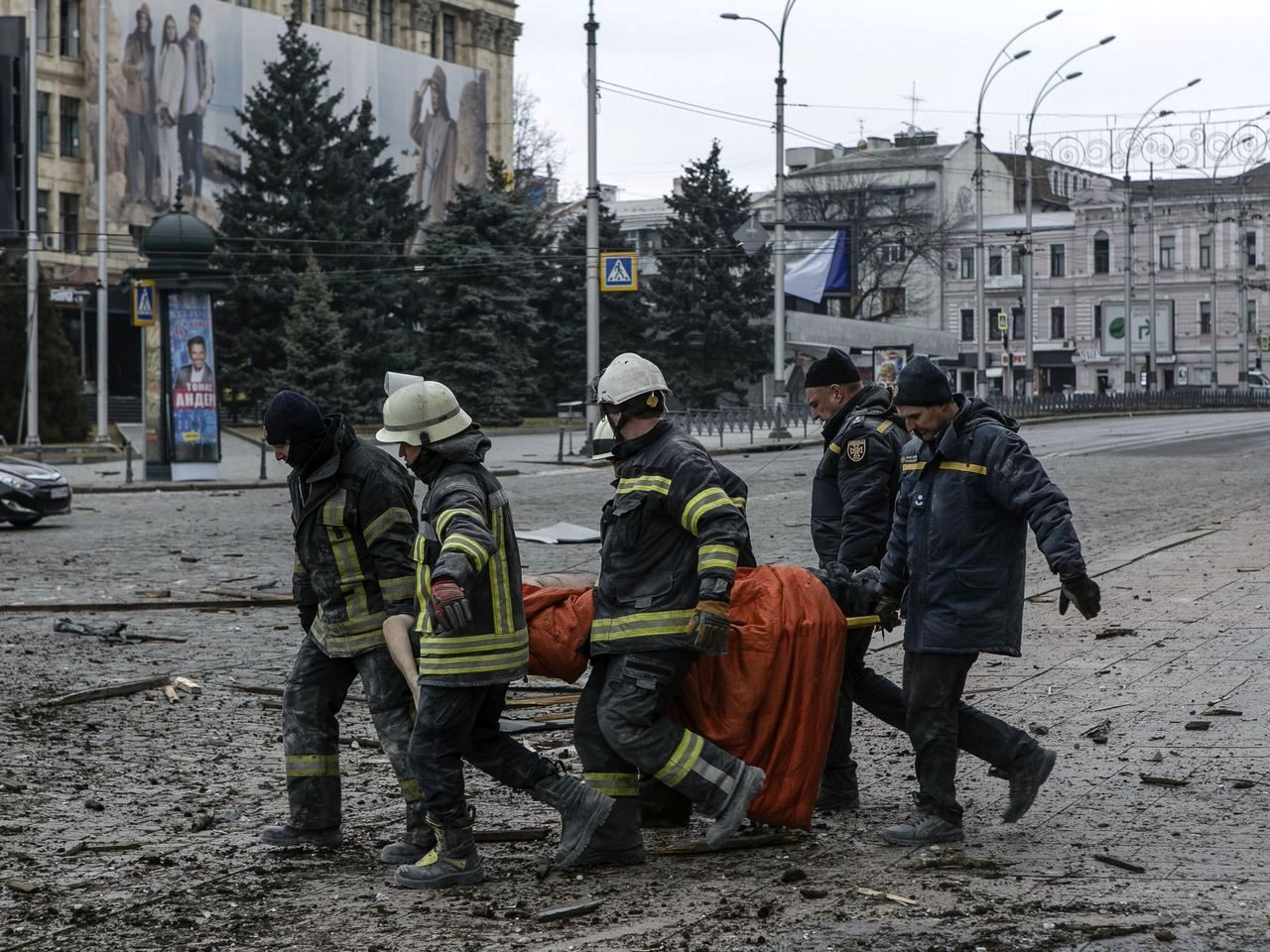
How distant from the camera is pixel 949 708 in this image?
6.04 metres

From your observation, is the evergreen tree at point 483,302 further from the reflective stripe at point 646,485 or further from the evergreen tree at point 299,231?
the reflective stripe at point 646,485

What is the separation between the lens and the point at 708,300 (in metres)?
63.8

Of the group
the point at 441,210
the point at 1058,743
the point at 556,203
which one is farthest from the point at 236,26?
the point at 1058,743

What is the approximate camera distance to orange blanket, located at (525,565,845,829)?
591 centimetres

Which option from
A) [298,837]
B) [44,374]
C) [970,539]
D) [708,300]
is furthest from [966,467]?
[708,300]

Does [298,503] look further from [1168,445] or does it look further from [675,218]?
[675,218]

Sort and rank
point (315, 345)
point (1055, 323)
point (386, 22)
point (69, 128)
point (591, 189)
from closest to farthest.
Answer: point (591, 189) → point (315, 345) → point (69, 128) → point (386, 22) → point (1055, 323)

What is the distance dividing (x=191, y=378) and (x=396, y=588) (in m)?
24.7

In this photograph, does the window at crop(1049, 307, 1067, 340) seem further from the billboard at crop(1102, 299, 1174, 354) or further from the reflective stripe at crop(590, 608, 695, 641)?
the reflective stripe at crop(590, 608, 695, 641)

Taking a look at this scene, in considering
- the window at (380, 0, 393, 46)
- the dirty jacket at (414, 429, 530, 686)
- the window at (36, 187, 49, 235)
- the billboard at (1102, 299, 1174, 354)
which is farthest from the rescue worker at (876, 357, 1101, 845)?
the window at (380, 0, 393, 46)

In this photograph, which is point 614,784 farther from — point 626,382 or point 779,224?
point 779,224

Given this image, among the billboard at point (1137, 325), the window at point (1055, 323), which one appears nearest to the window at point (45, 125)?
the billboard at point (1137, 325)

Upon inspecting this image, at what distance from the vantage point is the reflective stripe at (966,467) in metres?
5.94

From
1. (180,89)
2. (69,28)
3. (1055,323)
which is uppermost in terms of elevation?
(69,28)
